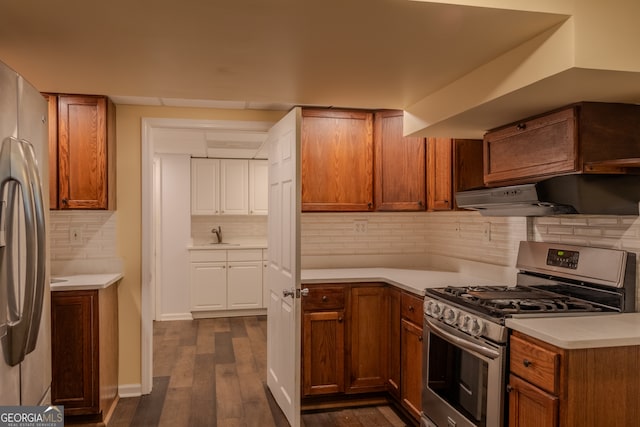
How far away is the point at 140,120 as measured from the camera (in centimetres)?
372

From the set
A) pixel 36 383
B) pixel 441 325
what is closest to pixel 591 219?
pixel 441 325

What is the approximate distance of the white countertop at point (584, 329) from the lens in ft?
5.62

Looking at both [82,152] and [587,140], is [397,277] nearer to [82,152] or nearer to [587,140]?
[587,140]

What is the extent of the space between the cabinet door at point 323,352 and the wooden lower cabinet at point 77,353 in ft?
4.45

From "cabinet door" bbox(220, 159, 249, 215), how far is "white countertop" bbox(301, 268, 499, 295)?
2884 mm

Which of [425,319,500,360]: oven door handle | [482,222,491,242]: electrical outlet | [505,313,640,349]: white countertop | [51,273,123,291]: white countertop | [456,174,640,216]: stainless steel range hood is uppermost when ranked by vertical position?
[456,174,640,216]: stainless steel range hood

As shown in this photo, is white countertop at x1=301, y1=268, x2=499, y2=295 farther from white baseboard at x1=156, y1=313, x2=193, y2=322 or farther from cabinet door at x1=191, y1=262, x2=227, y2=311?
white baseboard at x1=156, y1=313, x2=193, y2=322

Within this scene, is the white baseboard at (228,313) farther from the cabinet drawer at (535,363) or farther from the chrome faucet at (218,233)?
the cabinet drawer at (535,363)

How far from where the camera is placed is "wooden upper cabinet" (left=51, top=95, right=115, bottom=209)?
3.34 m

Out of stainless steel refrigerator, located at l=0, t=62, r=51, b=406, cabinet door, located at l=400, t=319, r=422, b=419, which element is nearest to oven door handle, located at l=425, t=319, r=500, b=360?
cabinet door, located at l=400, t=319, r=422, b=419

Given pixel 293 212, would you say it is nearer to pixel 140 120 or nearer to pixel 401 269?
pixel 401 269

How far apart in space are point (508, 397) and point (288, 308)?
1.49m

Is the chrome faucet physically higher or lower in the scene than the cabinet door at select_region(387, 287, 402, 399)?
higher

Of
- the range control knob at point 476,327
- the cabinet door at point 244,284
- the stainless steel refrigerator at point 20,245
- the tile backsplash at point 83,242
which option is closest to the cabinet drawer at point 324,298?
the range control knob at point 476,327
